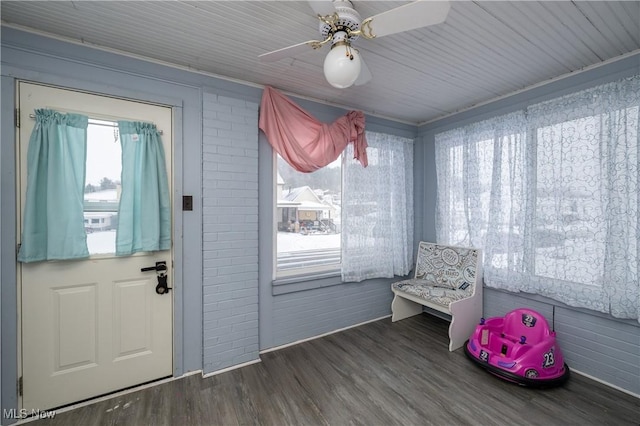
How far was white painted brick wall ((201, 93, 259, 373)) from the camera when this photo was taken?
89.8 inches

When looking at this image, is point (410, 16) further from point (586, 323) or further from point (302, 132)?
point (586, 323)

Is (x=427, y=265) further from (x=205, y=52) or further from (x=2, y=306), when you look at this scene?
(x=2, y=306)

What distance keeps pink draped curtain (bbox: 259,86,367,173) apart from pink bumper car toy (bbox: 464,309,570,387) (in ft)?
7.33

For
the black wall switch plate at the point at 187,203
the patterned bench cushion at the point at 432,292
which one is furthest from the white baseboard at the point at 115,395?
the patterned bench cushion at the point at 432,292

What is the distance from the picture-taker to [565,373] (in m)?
2.17

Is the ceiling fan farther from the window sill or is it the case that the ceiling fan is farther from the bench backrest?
the bench backrest

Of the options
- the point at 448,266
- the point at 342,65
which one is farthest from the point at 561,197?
the point at 342,65

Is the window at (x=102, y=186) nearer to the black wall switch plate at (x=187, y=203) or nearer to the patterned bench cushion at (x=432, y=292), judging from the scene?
the black wall switch plate at (x=187, y=203)

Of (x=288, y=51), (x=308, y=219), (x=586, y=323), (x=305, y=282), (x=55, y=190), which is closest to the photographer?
(x=288, y=51)

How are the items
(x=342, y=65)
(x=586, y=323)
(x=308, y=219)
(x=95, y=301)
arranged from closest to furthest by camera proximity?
(x=342, y=65), (x=95, y=301), (x=586, y=323), (x=308, y=219)

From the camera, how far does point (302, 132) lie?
2.63 m

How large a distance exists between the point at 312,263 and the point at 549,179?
2.37 meters

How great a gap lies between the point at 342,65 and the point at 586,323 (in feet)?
9.31

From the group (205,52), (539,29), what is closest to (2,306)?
(205,52)
